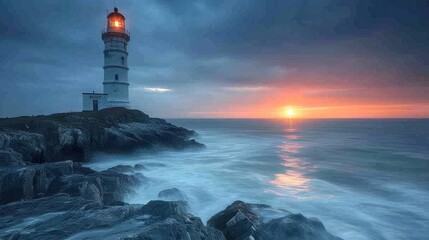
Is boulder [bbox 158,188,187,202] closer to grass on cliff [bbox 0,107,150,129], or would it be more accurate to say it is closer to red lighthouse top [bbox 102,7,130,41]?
grass on cliff [bbox 0,107,150,129]

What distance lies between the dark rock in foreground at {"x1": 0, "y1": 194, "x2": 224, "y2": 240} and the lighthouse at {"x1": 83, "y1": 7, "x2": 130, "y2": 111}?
26.7 meters

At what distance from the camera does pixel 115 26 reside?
3138cm

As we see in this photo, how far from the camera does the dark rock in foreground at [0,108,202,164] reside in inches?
521

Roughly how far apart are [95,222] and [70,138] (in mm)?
13724

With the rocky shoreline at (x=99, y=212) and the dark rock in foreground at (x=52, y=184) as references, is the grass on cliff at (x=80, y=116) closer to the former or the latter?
the rocky shoreline at (x=99, y=212)

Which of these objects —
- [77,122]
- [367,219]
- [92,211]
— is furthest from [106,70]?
[367,219]

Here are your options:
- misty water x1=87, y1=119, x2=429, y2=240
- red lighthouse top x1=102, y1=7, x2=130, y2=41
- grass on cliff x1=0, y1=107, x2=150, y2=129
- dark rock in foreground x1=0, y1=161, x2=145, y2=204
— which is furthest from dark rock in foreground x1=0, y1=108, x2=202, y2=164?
red lighthouse top x1=102, y1=7, x2=130, y2=41

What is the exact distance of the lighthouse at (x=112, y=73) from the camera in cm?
3053

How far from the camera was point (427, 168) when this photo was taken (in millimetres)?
17828

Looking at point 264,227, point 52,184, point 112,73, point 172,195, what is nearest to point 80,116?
point 112,73

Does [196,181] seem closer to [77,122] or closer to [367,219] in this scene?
[367,219]

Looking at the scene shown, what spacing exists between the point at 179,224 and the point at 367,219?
8214mm

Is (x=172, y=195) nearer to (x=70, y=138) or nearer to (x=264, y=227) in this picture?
(x=264, y=227)

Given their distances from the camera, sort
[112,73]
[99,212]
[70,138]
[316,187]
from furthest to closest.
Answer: [112,73] → [70,138] → [316,187] → [99,212]
